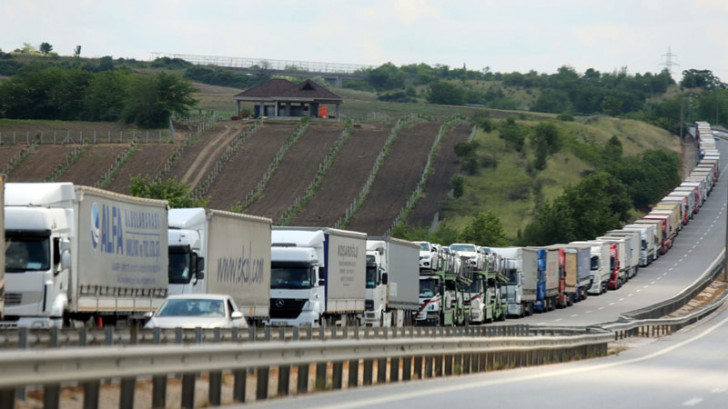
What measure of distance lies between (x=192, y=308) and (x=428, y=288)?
29.0 meters

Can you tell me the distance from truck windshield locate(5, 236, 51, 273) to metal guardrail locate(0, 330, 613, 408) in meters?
7.89

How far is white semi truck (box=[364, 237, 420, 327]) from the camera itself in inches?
1916

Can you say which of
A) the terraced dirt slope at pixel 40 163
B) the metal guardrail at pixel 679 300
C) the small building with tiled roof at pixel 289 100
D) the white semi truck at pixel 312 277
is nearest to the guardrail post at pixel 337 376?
the white semi truck at pixel 312 277

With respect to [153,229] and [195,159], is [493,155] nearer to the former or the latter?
[195,159]

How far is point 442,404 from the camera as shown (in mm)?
17578

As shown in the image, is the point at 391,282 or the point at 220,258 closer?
the point at 220,258

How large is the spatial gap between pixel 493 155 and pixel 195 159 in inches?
1563

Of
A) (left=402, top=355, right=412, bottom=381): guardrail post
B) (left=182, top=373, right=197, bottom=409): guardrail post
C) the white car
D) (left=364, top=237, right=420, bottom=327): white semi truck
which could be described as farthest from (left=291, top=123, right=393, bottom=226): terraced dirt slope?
(left=182, top=373, right=197, bottom=409): guardrail post

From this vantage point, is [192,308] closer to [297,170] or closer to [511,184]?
[297,170]

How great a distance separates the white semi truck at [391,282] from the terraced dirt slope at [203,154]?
73.3m

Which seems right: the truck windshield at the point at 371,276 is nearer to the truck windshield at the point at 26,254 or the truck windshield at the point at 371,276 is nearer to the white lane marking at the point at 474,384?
the white lane marking at the point at 474,384

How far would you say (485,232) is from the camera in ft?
390

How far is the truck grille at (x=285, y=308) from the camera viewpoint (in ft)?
132

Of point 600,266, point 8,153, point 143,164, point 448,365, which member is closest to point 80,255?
Answer: point 448,365
